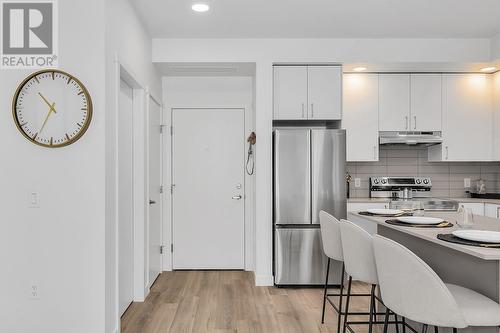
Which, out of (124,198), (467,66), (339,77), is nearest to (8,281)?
(124,198)

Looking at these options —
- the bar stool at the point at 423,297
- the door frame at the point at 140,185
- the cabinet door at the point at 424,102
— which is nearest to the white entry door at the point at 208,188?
the door frame at the point at 140,185

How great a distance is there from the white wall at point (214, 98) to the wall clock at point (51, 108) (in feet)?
7.55

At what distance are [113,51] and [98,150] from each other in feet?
2.44

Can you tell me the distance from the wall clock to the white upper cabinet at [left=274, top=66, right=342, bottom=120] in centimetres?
222

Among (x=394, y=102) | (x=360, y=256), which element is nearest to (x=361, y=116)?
(x=394, y=102)

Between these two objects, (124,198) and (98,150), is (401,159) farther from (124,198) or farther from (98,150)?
(98,150)

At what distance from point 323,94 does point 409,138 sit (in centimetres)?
120

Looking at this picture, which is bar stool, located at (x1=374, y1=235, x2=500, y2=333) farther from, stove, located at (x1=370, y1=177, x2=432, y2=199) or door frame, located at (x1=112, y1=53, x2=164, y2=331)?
stove, located at (x1=370, y1=177, x2=432, y2=199)

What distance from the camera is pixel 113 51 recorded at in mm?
2760

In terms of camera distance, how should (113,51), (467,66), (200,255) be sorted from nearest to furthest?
(113,51) < (467,66) < (200,255)

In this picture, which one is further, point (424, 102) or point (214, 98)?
point (214, 98)

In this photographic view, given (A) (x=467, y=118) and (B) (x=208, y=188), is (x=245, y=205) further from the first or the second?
(A) (x=467, y=118)

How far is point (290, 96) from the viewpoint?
4.27m

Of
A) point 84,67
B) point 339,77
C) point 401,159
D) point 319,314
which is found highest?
point 339,77
